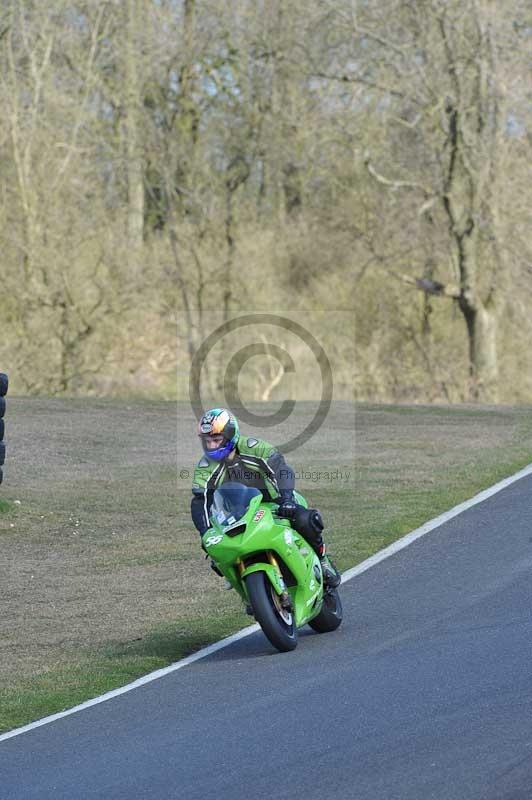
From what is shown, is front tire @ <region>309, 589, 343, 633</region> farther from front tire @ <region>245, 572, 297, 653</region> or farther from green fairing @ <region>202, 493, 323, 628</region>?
front tire @ <region>245, 572, 297, 653</region>

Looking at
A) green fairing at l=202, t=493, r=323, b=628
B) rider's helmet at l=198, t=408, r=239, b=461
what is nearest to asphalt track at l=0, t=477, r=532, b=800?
green fairing at l=202, t=493, r=323, b=628

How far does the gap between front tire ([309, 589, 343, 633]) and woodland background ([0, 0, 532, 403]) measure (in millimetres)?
26890

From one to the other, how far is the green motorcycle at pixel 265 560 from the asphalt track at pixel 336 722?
29cm

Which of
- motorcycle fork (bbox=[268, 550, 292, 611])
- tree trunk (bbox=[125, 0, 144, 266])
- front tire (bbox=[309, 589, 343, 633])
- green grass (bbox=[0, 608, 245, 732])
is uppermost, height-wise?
tree trunk (bbox=[125, 0, 144, 266])

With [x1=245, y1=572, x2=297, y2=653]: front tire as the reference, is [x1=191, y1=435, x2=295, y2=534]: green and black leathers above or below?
above

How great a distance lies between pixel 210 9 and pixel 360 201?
7748mm

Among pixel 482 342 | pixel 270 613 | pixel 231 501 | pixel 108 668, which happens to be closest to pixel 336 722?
pixel 270 613

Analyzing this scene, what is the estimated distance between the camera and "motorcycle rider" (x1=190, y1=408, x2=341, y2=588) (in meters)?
9.57

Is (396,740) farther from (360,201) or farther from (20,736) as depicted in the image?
(360,201)

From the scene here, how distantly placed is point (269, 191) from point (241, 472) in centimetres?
3770

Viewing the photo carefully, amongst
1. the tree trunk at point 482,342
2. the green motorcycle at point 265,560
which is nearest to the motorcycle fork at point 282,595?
the green motorcycle at point 265,560

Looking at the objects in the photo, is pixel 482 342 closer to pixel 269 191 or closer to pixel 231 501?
pixel 269 191

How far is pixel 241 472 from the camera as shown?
979cm

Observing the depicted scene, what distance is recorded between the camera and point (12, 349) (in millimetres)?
36781
